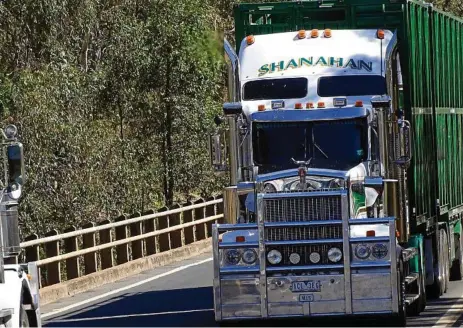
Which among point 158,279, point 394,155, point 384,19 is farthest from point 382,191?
point 158,279

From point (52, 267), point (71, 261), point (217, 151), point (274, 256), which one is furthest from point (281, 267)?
point (71, 261)

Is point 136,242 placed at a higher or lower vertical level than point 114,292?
higher

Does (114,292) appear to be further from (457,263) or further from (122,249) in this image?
(457,263)

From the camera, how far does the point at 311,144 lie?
16.4 meters

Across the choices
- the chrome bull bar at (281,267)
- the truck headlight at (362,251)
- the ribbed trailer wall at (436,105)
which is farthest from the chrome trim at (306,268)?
the ribbed trailer wall at (436,105)

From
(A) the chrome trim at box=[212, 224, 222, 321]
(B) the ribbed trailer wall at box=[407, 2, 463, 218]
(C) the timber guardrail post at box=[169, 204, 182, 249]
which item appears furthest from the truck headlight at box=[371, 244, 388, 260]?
(C) the timber guardrail post at box=[169, 204, 182, 249]

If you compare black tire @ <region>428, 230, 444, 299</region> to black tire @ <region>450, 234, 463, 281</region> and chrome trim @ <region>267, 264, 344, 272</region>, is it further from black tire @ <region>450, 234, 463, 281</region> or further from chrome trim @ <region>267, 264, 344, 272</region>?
chrome trim @ <region>267, 264, 344, 272</region>

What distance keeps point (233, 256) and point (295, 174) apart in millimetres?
1313

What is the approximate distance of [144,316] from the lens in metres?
19.1

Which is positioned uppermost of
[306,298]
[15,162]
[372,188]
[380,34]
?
[380,34]

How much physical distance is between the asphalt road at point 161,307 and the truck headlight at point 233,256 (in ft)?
2.35

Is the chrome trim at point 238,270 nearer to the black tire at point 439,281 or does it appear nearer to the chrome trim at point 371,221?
the chrome trim at point 371,221

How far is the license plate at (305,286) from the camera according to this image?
15.1 metres

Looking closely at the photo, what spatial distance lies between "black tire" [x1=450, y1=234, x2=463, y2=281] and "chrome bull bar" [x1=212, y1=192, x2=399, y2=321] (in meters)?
7.44
